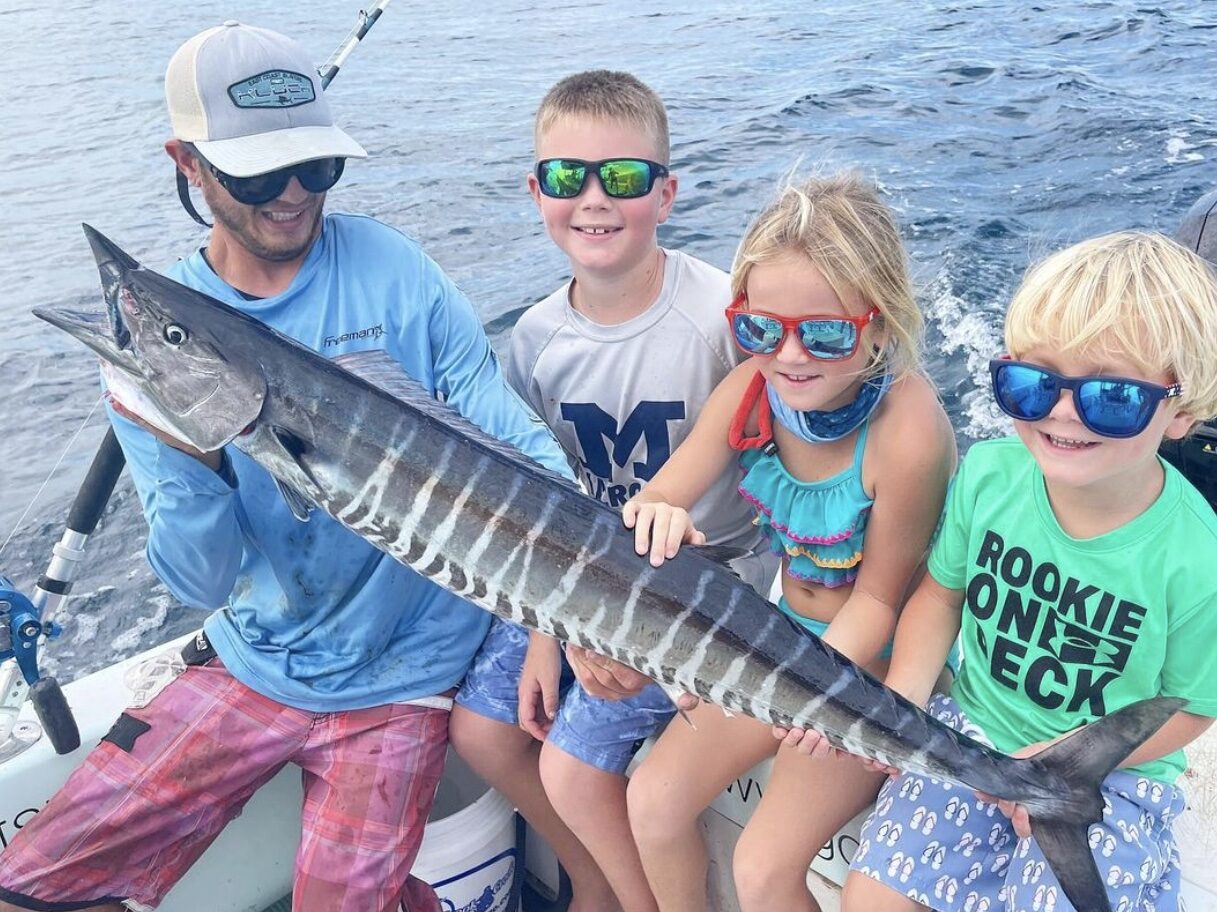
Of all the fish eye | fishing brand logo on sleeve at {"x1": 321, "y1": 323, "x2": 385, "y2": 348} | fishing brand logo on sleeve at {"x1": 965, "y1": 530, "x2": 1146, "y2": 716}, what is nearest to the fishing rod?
fishing brand logo on sleeve at {"x1": 321, "y1": 323, "x2": 385, "y2": 348}

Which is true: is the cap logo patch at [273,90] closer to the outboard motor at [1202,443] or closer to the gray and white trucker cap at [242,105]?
the gray and white trucker cap at [242,105]

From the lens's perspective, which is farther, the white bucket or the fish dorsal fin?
the white bucket

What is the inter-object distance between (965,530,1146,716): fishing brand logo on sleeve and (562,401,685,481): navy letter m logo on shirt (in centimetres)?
106

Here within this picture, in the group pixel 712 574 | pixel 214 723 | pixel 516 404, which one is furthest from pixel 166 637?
pixel 712 574

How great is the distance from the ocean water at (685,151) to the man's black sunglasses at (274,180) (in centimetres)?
156

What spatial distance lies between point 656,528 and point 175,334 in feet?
3.93

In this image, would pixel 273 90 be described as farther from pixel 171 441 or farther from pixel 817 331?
pixel 817 331

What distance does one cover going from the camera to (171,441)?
2.59 m

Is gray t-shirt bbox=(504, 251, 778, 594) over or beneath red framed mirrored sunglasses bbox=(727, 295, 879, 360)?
beneath

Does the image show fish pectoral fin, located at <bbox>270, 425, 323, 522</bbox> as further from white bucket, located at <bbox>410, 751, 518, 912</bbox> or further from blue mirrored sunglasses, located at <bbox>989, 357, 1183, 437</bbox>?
blue mirrored sunglasses, located at <bbox>989, 357, 1183, 437</bbox>

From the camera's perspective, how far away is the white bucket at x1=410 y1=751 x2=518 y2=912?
3113 mm

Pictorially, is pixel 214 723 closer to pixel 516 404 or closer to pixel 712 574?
pixel 516 404

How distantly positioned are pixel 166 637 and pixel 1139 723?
5.12m

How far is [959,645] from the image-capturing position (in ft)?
10.0
